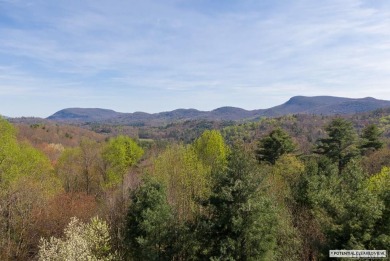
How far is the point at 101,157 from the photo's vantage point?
1924 inches

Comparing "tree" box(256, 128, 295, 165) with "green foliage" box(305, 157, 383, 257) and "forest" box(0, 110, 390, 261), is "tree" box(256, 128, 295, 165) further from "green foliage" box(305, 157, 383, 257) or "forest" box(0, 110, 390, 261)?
"green foliage" box(305, 157, 383, 257)

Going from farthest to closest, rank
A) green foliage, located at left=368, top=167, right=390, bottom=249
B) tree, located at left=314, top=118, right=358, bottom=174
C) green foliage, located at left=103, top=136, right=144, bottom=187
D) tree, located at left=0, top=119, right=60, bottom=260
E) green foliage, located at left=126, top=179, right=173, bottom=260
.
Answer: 1. green foliage, located at left=103, top=136, right=144, bottom=187
2. tree, located at left=314, top=118, right=358, bottom=174
3. tree, located at left=0, top=119, right=60, bottom=260
4. green foliage, located at left=126, top=179, right=173, bottom=260
5. green foliage, located at left=368, top=167, right=390, bottom=249

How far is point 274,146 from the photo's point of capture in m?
44.1

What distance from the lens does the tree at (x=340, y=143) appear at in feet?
140

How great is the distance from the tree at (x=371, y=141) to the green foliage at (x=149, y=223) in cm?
3637

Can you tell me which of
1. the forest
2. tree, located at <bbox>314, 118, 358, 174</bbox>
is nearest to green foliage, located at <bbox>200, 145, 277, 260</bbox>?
the forest

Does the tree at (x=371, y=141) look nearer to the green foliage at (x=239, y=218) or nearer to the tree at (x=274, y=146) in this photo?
the tree at (x=274, y=146)

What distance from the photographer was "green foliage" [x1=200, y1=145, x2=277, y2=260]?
17469mm

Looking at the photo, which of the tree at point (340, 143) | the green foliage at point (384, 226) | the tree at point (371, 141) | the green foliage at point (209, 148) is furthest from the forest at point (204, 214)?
the tree at point (371, 141)

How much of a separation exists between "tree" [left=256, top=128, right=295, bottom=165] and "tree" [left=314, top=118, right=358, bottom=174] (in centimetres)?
517

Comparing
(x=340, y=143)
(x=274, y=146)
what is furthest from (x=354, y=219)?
(x=340, y=143)

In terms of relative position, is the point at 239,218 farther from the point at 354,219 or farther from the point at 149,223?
the point at 149,223

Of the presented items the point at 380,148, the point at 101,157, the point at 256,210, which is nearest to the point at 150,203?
the point at 256,210

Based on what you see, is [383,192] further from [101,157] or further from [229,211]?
[101,157]
